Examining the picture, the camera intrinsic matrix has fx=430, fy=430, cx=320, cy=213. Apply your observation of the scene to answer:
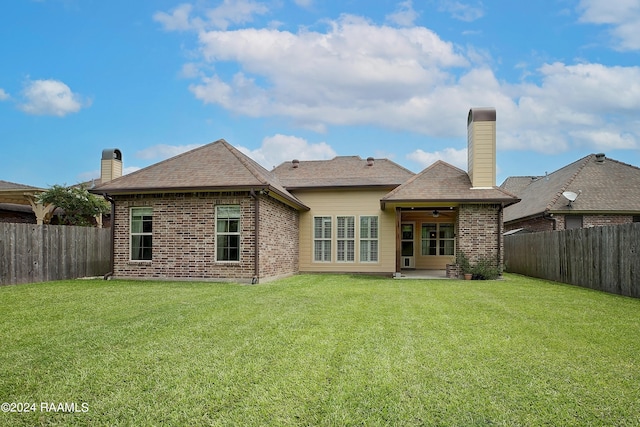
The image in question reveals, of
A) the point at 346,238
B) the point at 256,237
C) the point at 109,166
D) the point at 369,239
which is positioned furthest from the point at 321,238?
the point at 109,166

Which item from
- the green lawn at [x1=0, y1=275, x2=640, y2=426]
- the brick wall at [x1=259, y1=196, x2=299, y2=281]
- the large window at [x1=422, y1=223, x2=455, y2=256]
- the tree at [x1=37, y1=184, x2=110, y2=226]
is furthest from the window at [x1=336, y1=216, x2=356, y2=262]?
the tree at [x1=37, y1=184, x2=110, y2=226]

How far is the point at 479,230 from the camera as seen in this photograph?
15.0 meters

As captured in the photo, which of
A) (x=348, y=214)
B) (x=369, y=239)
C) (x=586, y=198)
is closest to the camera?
(x=369, y=239)

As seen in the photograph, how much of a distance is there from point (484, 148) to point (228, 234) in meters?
9.32

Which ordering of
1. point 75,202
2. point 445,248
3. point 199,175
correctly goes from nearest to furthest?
point 199,175, point 75,202, point 445,248

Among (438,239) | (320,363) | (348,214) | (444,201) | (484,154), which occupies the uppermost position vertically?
(484,154)

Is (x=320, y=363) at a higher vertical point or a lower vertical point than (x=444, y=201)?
lower

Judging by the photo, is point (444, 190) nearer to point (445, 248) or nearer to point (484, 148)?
point (484, 148)

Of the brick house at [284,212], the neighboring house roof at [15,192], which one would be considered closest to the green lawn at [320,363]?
the brick house at [284,212]

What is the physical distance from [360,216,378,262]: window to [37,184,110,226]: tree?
39.4ft

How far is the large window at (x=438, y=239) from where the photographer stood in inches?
804

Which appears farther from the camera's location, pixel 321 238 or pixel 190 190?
pixel 321 238

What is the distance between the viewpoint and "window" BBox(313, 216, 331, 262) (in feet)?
58.4

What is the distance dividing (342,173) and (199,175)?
727 cm
